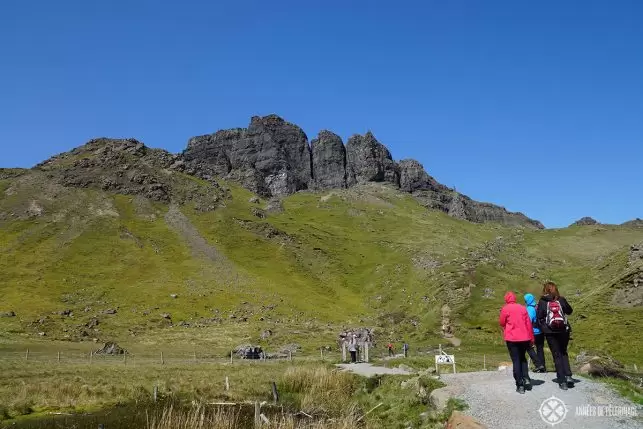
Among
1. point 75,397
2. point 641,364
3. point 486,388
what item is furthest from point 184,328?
point 486,388

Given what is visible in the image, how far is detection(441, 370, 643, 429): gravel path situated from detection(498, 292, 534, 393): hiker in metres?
0.68

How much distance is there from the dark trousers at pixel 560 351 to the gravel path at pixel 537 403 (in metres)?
0.64

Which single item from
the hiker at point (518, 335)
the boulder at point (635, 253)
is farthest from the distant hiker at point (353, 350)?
the boulder at point (635, 253)

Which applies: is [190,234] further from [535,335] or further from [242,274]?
[535,335]

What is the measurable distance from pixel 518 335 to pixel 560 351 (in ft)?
5.63

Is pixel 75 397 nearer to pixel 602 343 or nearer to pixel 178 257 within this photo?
pixel 602 343

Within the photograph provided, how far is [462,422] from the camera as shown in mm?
16875

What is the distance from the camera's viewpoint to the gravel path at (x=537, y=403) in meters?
16.0

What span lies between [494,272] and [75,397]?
244 feet

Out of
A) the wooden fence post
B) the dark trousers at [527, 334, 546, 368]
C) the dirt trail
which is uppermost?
the dirt trail

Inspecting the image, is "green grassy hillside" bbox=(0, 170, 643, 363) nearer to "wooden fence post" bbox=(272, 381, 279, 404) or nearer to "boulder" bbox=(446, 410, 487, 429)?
"wooden fence post" bbox=(272, 381, 279, 404)

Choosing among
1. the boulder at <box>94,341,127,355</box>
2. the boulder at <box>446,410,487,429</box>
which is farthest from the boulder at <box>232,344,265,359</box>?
the boulder at <box>446,410,487,429</box>

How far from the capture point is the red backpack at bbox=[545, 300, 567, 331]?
18.3 metres

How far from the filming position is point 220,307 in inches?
4670
